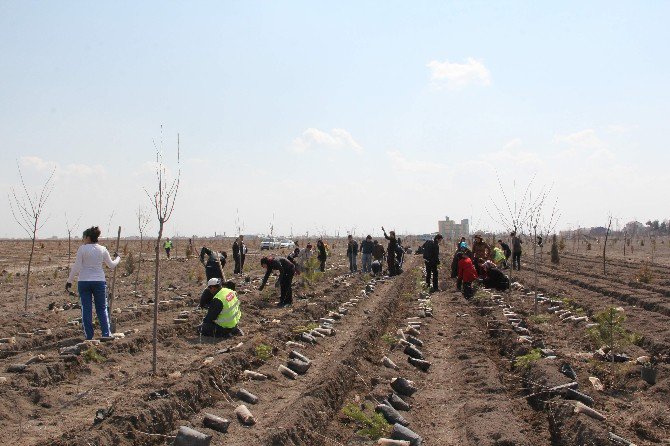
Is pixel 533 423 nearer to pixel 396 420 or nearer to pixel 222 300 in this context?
pixel 396 420

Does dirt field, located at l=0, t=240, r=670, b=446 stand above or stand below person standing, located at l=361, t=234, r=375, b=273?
below

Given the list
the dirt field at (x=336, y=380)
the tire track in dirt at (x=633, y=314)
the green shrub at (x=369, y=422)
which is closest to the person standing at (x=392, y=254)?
the tire track in dirt at (x=633, y=314)

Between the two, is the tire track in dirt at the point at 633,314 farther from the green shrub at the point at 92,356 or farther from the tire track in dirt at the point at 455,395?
the green shrub at the point at 92,356

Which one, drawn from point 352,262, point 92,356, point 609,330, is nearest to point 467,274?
point 609,330

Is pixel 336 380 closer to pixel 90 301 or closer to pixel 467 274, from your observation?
pixel 90 301

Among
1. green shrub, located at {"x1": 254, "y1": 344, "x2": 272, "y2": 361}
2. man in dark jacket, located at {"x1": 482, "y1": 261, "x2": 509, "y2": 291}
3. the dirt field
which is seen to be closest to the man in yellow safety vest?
the dirt field

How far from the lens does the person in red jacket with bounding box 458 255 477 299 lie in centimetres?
1538

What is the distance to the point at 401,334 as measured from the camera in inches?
395

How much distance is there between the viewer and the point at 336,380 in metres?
6.84

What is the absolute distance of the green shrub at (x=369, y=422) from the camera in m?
5.32

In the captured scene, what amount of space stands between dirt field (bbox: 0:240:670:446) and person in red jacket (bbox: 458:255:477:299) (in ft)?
7.29

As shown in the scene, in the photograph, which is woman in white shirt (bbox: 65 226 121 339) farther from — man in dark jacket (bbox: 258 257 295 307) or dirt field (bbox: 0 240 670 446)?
man in dark jacket (bbox: 258 257 295 307)

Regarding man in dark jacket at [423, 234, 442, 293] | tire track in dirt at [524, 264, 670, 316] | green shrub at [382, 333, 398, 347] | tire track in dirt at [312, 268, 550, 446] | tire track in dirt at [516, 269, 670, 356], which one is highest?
man in dark jacket at [423, 234, 442, 293]

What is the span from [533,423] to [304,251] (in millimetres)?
14285
